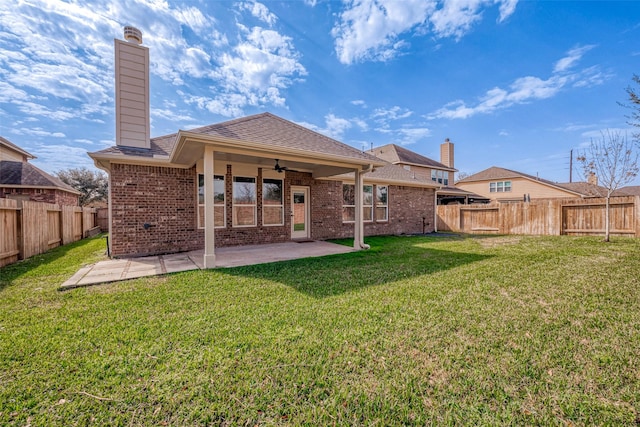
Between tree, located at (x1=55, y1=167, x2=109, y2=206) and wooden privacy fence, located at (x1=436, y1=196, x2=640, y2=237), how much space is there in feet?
102

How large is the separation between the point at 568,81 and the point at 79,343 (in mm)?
18334

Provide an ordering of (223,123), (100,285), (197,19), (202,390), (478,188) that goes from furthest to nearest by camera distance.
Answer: (478,188) → (197,19) → (223,123) → (100,285) → (202,390)

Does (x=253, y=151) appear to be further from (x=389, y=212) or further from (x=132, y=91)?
(x=389, y=212)

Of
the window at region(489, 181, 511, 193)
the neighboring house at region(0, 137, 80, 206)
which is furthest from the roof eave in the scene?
the window at region(489, 181, 511, 193)

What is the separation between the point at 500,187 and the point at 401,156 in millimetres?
12494

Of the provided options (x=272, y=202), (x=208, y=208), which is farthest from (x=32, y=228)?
(x=272, y=202)

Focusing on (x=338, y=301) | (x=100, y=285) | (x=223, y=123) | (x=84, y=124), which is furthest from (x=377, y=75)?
(x=84, y=124)

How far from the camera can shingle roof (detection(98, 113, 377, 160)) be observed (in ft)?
20.7

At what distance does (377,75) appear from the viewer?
553 inches

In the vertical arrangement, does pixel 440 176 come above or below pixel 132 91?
below

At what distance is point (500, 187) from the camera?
2642 cm

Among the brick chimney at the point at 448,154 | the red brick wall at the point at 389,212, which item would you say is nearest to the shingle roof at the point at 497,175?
the brick chimney at the point at 448,154

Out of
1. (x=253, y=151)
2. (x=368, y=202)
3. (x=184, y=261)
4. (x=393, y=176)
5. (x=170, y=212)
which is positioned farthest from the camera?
(x=393, y=176)

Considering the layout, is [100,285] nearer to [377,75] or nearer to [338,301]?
[338,301]
